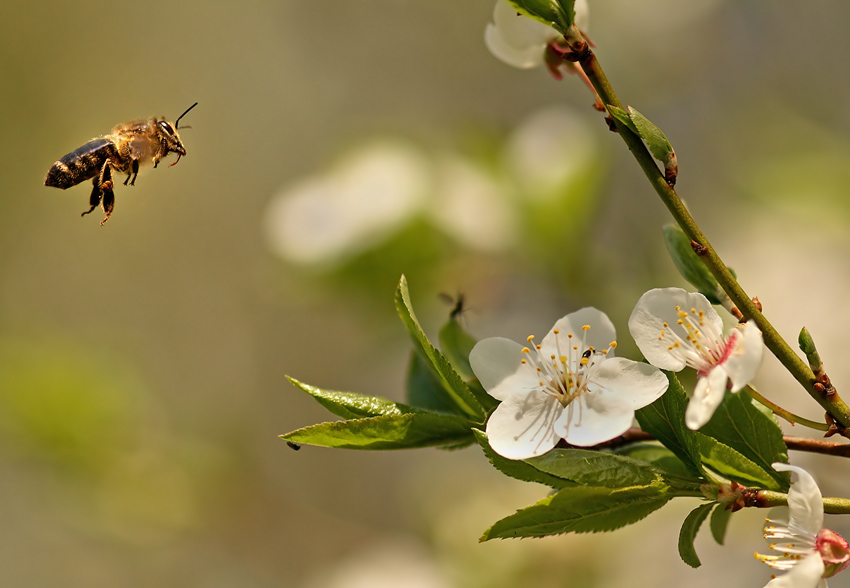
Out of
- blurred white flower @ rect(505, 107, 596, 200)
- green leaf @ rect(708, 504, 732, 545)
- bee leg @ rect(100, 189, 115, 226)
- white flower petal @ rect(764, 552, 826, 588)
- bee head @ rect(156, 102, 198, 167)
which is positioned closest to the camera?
white flower petal @ rect(764, 552, 826, 588)

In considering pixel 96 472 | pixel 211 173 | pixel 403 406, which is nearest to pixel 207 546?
pixel 96 472

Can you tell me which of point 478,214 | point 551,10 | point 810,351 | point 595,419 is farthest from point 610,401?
point 478,214

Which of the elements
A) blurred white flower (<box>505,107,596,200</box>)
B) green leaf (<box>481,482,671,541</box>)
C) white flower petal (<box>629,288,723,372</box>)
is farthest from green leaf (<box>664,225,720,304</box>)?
blurred white flower (<box>505,107,596,200</box>)

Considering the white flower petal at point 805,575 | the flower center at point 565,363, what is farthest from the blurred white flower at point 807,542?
the flower center at point 565,363

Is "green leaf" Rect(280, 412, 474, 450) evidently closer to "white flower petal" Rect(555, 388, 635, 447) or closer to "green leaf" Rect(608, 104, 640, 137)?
"white flower petal" Rect(555, 388, 635, 447)

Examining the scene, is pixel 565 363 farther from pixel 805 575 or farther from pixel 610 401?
pixel 805 575

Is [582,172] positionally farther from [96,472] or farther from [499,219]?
[96,472]

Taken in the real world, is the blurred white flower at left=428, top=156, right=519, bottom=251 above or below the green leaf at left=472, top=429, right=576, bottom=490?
above
